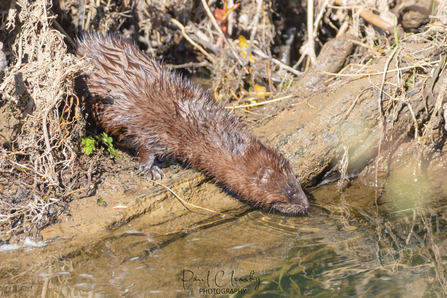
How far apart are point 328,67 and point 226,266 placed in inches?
123

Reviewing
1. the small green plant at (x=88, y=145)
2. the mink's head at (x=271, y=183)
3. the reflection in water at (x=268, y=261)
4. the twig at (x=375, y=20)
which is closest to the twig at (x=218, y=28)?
the twig at (x=375, y=20)

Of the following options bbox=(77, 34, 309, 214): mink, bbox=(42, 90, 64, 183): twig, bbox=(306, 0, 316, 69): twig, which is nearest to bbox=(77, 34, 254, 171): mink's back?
bbox=(77, 34, 309, 214): mink

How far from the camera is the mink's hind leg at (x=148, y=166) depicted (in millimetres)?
4520

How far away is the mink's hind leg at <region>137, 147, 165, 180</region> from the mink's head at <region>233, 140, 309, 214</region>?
Answer: 942 millimetres

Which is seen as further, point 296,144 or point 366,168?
point 366,168

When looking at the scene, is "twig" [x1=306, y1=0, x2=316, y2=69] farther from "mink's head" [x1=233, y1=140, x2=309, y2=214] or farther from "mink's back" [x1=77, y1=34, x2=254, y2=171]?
"mink's head" [x1=233, y1=140, x2=309, y2=214]

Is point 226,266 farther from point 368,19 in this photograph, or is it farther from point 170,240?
point 368,19

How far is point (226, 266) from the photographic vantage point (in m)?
3.40

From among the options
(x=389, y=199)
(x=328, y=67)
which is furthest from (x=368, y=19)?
(x=389, y=199)

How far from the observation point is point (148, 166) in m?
4.55

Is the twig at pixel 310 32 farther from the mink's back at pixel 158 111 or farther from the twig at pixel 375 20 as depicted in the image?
the mink's back at pixel 158 111

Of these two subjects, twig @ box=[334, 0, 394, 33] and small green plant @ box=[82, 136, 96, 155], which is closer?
small green plant @ box=[82, 136, 96, 155]
